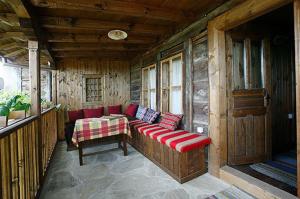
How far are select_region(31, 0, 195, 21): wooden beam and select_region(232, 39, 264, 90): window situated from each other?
37.6 inches

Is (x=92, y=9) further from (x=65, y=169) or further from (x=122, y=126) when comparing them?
(x=65, y=169)

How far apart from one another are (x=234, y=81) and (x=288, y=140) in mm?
2013

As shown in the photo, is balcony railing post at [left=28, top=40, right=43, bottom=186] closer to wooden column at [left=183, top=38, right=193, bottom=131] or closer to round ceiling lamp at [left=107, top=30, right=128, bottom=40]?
round ceiling lamp at [left=107, top=30, right=128, bottom=40]

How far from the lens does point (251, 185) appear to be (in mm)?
2164

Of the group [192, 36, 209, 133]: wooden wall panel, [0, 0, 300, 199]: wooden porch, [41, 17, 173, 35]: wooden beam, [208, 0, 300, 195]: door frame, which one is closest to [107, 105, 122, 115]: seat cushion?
[0, 0, 300, 199]: wooden porch

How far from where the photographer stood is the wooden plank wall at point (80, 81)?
18.7ft

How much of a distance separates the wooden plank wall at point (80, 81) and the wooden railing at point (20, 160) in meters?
3.44

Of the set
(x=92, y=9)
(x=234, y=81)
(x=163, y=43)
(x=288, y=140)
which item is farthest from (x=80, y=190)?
(x=288, y=140)

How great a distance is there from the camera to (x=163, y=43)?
161 inches

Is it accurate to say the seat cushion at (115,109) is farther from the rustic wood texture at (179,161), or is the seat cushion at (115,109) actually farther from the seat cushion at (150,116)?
the rustic wood texture at (179,161)

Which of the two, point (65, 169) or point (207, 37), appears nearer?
point (207, 37)

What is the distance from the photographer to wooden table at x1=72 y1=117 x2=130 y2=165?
3.26 m

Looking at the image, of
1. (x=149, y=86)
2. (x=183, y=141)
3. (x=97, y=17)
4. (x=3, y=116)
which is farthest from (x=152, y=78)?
(x=3, y=116)

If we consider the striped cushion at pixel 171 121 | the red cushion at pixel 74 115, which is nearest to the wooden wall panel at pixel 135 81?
the red cushion at pixel 74 115
